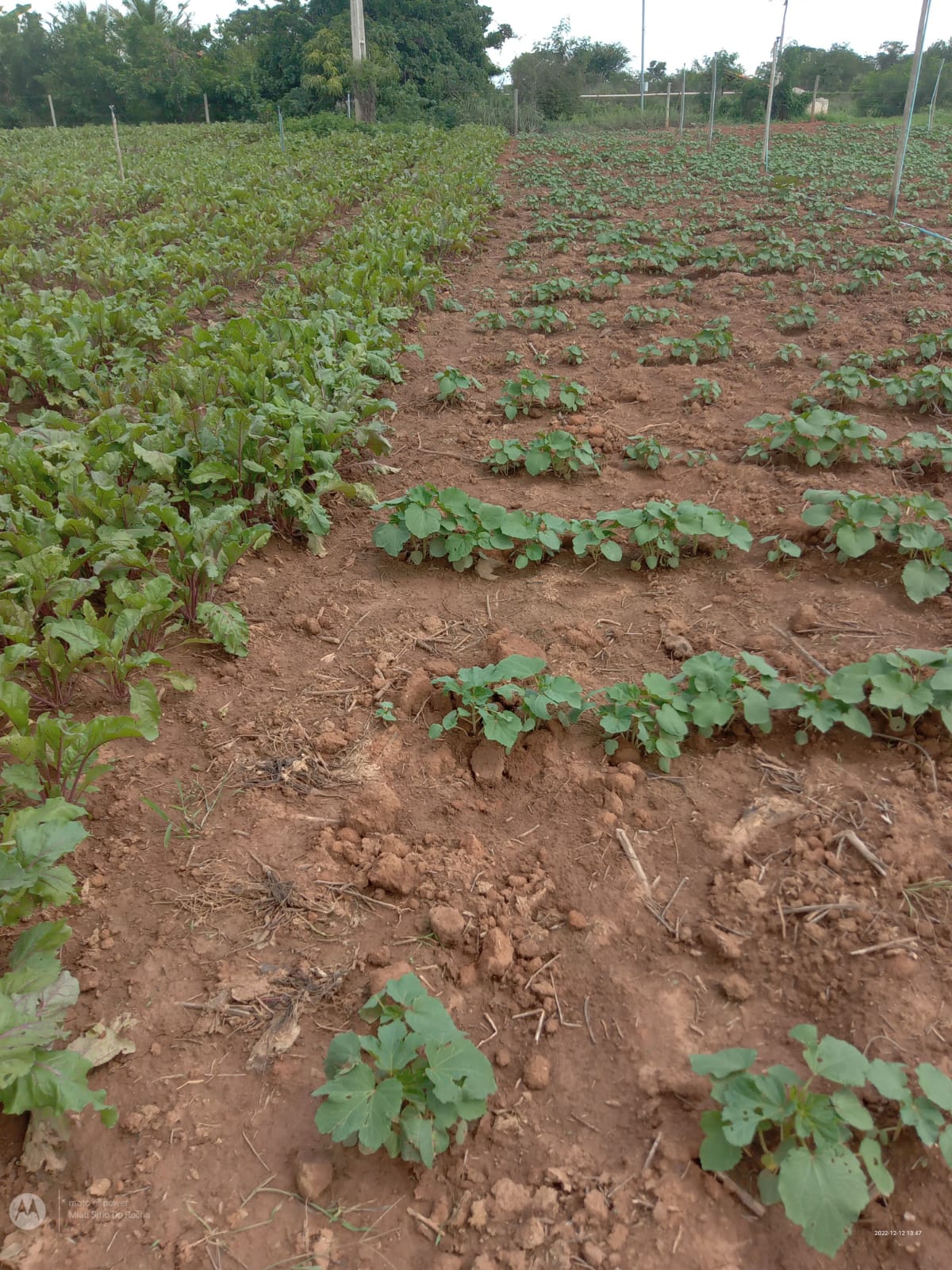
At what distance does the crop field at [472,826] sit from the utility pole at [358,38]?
1376 inches

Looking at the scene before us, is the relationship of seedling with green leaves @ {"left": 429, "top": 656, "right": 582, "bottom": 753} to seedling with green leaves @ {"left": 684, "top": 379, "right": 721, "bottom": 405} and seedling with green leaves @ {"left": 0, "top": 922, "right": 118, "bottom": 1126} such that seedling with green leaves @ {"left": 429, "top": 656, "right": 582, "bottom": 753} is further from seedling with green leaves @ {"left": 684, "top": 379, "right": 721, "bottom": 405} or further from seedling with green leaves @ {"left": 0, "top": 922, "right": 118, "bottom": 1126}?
seedling with green leaves @ {"left": 684, "top": 379, "right": 721, "bottom": 405}

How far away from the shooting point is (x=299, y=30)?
3891cm

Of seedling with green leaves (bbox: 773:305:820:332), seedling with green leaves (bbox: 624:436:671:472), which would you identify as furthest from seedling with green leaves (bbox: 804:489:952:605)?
seedling with green leaves (bbox: 773:305:820:332)

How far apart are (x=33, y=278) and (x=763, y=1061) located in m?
11.3

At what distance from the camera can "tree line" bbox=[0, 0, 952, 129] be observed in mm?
36719

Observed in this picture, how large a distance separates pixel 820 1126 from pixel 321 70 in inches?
1695

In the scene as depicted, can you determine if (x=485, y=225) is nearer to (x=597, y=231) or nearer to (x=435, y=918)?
(x=597, y=231)

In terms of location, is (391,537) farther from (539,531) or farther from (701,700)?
(701,700)

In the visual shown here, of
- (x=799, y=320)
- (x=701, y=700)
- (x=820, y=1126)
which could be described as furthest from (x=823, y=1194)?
(x=799, y=320)

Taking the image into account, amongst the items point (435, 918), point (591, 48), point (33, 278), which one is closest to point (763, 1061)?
point (435, 918)

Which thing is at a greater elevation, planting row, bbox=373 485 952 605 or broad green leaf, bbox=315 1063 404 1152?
planting row, bbox=373 485 952 605

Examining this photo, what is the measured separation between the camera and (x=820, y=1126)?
152cm

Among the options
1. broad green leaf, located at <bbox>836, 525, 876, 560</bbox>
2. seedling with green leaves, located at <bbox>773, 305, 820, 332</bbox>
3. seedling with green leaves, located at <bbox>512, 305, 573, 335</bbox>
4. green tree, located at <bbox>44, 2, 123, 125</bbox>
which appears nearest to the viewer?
broad green leaf, located at <bbox>836, 525, 876, 560</bbox>

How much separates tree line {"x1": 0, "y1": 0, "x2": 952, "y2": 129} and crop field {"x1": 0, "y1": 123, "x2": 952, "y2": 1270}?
36319 mm
